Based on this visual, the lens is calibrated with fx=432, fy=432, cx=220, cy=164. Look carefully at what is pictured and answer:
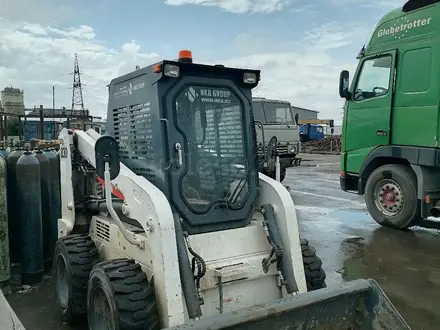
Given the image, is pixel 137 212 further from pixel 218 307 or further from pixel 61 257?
pixel 61 257

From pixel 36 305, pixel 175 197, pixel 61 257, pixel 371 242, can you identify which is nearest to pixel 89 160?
pixel 61 257

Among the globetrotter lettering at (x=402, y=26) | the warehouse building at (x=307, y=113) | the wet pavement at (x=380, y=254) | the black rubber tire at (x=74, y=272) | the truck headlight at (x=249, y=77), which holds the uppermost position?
the warehouse building at (x=307, y=113)

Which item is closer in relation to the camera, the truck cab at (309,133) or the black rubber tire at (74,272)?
the black rubber tire at (74,272)

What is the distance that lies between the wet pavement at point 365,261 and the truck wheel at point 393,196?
230mm

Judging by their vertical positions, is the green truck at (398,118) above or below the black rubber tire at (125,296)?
above

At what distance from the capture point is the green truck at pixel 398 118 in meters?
6.75

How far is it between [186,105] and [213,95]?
267mm

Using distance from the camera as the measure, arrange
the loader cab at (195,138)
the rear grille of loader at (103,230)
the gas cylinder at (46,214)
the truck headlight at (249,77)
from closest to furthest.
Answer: the loader cab at (195,138)
the truck headlight at (249,77)
the rear grille of loader at (103,230)
the gas cylinder at (46,214)

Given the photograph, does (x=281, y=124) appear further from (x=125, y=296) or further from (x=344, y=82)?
(x=125, y=296)

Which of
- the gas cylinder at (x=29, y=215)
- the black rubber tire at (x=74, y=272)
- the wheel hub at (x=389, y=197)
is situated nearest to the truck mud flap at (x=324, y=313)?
the black rubber tire at (x=74, y=272)

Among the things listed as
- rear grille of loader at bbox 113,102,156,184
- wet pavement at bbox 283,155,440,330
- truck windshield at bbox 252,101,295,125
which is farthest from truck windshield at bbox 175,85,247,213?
truck windshield at bbox 252,101,295,125

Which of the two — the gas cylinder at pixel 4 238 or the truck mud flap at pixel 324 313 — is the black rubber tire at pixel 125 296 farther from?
the gas cylinder at pixel 4 238

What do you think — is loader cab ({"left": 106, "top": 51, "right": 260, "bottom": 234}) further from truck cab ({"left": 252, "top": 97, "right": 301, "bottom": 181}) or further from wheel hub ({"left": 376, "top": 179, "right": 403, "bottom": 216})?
truck cab ({"left": 252, "top": 97, "right": 301, "bottom": 181})

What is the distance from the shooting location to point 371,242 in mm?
6859
